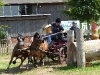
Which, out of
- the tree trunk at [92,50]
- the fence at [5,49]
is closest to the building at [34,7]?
the fence at [5,49]

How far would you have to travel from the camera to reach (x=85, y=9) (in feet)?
91.9

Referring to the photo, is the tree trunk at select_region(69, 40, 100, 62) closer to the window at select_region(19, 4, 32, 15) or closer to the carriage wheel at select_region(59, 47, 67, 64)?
the carriage wheel at select_region(59, 47, 67, 64)

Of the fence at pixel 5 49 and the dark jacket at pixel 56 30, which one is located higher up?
the dark jacket at pixel 56 30

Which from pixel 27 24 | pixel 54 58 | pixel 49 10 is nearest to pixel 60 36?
pixel 54 58

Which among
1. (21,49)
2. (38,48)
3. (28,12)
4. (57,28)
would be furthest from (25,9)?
(21,49)

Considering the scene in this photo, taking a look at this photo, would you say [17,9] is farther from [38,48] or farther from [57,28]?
[38,48]

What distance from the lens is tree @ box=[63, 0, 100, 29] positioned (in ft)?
91.9

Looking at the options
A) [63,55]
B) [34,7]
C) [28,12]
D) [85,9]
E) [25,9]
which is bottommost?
[63,55]

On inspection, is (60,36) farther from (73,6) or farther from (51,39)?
(73,6)

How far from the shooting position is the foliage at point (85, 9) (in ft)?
91.9

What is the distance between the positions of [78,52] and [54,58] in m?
3.38

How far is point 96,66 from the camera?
12781mm

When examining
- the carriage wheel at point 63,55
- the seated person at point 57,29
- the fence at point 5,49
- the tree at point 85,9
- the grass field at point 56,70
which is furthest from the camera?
the tree at point 85,9

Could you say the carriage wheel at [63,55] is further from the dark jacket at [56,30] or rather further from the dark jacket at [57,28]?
the dark jacket at [57,28]
